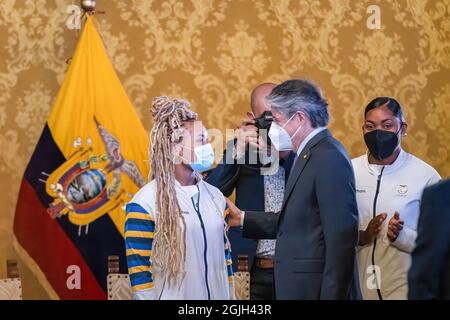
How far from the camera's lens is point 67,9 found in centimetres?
474

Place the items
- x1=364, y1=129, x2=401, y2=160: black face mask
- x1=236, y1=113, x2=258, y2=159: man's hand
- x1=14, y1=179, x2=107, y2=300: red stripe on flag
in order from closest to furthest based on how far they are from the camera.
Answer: x1=364, y1=129, x2=401, y2=160: black face mask, x1=236, y1=113, x2=258, y2=159: man's hand, x1=14, y1=179, x2=107, y2=300: red stripe on flag

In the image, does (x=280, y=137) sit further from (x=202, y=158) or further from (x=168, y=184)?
(x=168, y=184)

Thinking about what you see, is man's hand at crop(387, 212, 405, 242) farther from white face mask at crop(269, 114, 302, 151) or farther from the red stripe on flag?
the red stripe on flag

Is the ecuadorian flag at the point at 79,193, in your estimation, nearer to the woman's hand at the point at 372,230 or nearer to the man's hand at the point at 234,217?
the man's hand at the point at 234,217

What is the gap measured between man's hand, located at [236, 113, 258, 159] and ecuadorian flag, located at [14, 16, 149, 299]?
1.74ft

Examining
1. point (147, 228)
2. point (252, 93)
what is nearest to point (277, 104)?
point (147, 228)

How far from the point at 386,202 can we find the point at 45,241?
1764 millimetres

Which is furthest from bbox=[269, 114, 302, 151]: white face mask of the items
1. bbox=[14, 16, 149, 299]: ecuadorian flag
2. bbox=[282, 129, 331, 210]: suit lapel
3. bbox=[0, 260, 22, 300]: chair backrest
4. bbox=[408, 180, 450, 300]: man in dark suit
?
bbox=[0, 260, 22, 300]: chair backrest

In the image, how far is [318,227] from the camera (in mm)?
3117

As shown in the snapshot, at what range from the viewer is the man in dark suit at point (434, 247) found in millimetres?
2236

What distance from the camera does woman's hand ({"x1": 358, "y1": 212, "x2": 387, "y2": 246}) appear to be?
3766mm

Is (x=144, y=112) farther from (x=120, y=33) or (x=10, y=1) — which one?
(x=10, y=1)

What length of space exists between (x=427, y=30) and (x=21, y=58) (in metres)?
2.48

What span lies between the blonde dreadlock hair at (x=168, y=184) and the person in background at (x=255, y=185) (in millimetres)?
727
